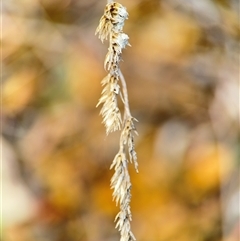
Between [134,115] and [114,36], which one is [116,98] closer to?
[114,36]

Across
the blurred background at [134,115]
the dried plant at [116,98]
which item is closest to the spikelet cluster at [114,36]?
the dried plant at [116,98]

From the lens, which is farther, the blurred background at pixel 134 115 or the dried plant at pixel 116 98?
the blurred background at pixel 134 115

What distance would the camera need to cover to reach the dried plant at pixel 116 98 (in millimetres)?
287

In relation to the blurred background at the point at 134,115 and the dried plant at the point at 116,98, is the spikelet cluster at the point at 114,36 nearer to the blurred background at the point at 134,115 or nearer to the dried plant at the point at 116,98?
the dried plant at the point at 116,98

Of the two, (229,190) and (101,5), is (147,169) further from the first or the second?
(101,5)

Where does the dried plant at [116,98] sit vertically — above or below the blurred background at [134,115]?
below

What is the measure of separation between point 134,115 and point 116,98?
1.01ft

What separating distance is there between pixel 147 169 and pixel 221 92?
0.17 metres

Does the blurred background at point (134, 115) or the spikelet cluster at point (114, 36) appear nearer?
the spikelet cluster at point (114, 36)

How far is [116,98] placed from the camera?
30 cm

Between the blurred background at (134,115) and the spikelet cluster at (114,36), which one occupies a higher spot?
the blurred background at (134,115)

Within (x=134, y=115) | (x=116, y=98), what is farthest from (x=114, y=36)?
(x=134, y=115)

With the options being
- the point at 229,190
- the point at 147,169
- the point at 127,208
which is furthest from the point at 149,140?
the point at 127,208

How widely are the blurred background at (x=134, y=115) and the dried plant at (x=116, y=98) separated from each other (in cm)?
28
